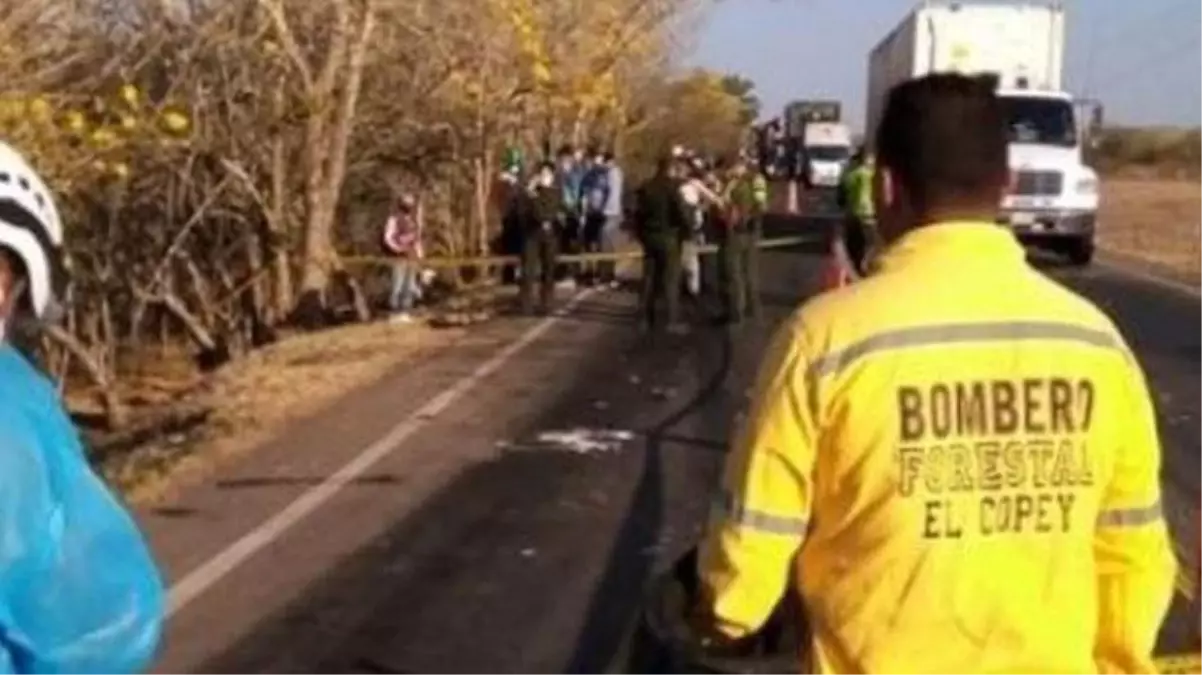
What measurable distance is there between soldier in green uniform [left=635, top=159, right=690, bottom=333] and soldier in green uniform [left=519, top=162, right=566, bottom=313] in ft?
8.05

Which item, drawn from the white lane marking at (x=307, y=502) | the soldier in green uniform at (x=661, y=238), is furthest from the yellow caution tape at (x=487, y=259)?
the white lane marking at (x=307, y=502)

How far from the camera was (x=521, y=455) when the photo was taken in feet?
65.4

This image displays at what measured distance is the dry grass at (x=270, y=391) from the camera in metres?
19.3

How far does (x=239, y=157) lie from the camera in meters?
35.9

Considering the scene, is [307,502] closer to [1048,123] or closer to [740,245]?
[740,245]

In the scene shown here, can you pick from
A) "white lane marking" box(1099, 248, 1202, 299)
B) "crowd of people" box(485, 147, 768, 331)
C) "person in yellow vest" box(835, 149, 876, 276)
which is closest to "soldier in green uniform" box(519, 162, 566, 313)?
"crowd of people" box(485, 147, 768, 331)

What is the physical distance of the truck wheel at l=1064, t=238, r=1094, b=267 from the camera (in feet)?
152

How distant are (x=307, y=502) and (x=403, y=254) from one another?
18926 mm

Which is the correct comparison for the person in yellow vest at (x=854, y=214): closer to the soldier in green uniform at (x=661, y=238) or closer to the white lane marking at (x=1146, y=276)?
the soldier in green uniform at (x=661, y=238)

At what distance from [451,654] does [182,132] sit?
20513 millimetres

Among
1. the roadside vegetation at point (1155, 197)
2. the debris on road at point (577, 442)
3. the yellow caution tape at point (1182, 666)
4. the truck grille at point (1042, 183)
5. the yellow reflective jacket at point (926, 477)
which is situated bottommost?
the roadside vegetation at point (1155, 197)

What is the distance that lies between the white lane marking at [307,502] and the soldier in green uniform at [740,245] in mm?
5437

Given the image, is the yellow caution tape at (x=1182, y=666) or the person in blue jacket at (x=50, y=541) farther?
the yellow caution tape at (x=1182, y=666)

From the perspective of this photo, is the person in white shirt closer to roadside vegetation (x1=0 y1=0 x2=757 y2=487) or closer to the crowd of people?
the crowd of people
